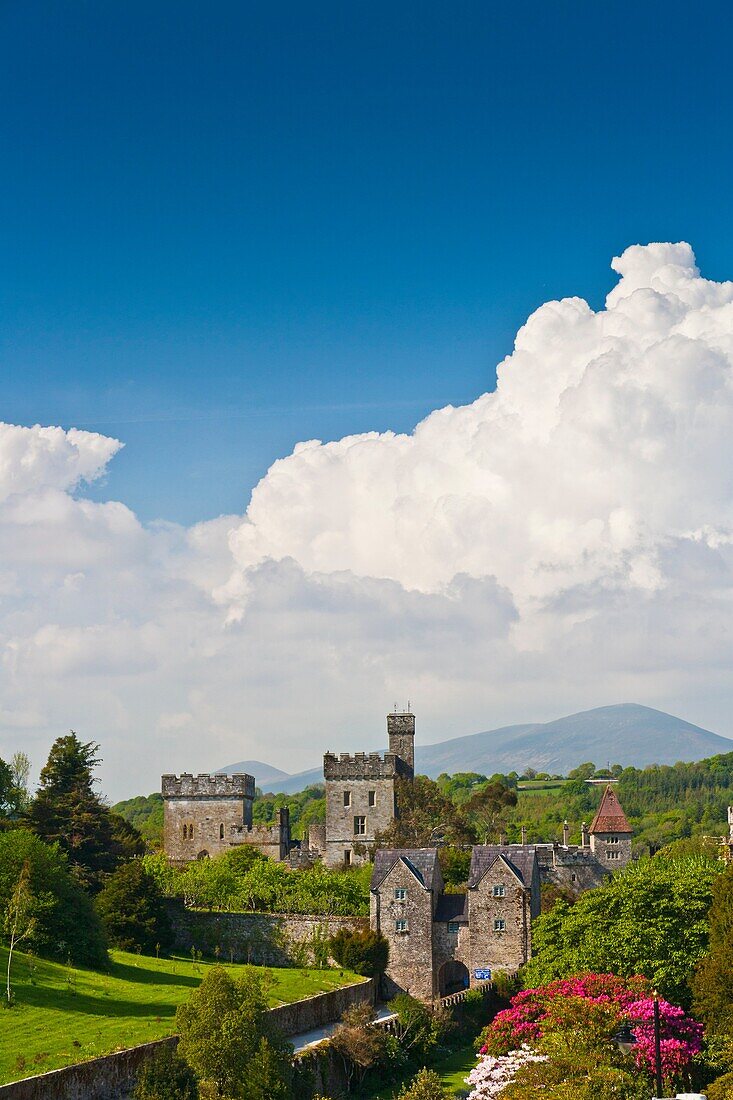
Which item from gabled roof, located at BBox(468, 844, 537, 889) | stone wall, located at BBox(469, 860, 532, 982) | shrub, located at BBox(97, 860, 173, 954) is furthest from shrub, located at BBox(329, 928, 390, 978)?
shrub, located at BBox(97, 860, 173, 954)

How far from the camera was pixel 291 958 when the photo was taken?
56344 mm

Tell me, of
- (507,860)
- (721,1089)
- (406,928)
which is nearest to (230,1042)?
(721,1089)

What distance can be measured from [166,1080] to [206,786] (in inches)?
1911

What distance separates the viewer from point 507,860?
Result: 185 feet

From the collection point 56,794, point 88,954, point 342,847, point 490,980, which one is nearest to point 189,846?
point 342,847

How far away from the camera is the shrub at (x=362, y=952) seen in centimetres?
5403

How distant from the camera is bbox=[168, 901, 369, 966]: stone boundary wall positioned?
5662cm

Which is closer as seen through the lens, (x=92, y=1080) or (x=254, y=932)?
(x=92, y=1080)

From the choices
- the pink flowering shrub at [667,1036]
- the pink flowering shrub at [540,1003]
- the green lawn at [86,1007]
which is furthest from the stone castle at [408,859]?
the pink flowering shrub at [667,1036]

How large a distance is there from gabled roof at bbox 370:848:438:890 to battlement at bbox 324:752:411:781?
21.2 meters

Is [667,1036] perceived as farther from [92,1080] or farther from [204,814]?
[204,814]

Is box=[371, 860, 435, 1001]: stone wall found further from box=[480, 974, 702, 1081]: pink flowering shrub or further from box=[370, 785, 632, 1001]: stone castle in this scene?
box=[480, 974, 702, 1081]: pink flowering shrub

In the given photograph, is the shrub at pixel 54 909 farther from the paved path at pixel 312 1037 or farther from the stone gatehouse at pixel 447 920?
the stone gatehouse at pixel 447 920

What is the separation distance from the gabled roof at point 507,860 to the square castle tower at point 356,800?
20343 millimetres
